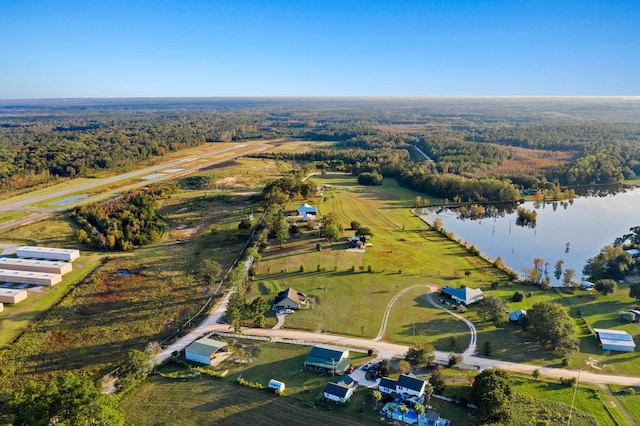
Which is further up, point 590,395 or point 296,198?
point 296,198

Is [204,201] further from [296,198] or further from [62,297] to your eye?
[62,297]

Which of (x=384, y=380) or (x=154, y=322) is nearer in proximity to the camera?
(x=384, y=380)

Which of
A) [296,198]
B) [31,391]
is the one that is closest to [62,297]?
[31,391]

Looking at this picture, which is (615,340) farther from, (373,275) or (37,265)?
(37,265)

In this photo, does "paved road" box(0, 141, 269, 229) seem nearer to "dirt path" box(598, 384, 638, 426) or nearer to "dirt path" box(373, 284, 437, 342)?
"dirt path" box(373, 284, 437, 342)

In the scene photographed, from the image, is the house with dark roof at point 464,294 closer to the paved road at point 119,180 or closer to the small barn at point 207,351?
the small barn at point 207,351

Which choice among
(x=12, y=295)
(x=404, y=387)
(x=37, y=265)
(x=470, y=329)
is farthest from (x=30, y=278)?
(x=470, y=329)

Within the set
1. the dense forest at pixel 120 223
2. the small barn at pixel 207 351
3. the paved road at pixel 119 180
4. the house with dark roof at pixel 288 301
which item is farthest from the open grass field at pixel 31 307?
the paved road at pixel 119 180

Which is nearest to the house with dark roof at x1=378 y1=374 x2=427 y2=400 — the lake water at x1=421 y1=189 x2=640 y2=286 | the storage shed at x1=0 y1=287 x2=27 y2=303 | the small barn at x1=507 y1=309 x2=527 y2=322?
the small barn at x1=507 y1=309 x2=527 y2=322
